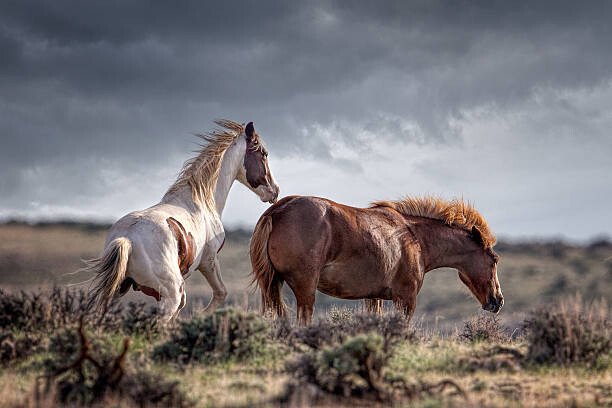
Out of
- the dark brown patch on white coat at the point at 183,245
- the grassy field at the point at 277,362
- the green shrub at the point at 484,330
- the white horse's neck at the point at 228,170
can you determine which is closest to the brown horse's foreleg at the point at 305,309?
the grassy field at the point at 277,362

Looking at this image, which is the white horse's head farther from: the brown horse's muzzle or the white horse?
the brown horse's muzzle

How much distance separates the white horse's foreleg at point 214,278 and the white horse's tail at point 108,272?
1.70 metres

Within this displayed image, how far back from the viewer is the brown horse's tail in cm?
1071

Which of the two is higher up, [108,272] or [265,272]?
[265,272]

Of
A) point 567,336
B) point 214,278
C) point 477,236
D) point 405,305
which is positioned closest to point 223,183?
point 214,278

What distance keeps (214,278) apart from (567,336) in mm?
4860

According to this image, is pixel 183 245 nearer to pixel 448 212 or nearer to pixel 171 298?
pixel 171 298

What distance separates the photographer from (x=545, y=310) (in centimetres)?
895

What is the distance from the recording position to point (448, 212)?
13297 mm

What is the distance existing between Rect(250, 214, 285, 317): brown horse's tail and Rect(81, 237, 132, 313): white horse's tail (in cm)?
201

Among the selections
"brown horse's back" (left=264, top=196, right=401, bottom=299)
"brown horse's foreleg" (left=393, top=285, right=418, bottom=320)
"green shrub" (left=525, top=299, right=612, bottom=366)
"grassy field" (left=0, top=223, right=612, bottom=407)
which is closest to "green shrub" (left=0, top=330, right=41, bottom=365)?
"grassy field" (left=0, top=223, right=612, bottom=407)

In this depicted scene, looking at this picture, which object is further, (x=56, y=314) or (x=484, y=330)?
(x=484, y=330)

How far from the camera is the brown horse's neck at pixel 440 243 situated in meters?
12.7

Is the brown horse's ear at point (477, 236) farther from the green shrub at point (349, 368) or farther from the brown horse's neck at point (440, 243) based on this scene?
the green shrub at point (349, 368)
